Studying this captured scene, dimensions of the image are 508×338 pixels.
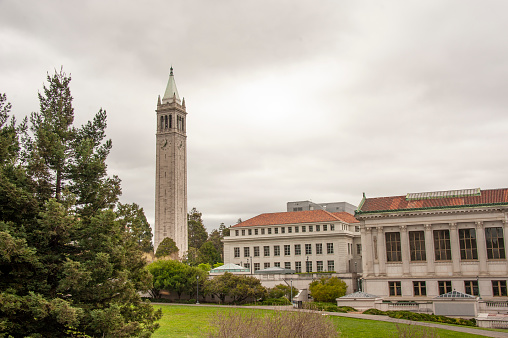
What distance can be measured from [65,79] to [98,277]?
36.6 ft

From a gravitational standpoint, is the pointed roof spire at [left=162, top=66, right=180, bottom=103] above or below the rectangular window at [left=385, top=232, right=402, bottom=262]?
above

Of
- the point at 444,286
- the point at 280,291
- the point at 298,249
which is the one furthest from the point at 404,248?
the point at 298,249

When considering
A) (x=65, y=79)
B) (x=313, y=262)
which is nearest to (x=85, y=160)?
(x=65, y=79)

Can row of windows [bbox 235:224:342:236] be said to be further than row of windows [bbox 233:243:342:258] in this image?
Yes

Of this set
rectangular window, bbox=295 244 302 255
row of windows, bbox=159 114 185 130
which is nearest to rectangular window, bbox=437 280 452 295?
rectangular window, bbox=295 244 302 255

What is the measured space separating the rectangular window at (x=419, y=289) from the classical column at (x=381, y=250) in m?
3.87

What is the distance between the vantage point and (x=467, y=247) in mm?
56906

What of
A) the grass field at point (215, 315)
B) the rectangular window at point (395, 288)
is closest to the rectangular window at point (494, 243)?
the rectangular window at point (395, 288)

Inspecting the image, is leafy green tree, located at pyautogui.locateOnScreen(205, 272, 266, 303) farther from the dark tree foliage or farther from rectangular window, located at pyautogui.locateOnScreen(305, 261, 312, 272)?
the dark tree foliage

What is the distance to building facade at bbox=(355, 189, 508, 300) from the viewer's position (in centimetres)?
5533

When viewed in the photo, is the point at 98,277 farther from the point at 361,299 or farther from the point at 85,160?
the point at 361,299

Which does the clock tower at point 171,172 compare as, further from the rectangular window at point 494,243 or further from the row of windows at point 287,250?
the rectangular window at point 494,243

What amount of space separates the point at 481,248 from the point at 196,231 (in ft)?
295

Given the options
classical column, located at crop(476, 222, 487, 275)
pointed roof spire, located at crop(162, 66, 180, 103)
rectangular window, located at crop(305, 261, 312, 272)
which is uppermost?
pointed roof spire, located at crop(162, 66, 180, 103)
